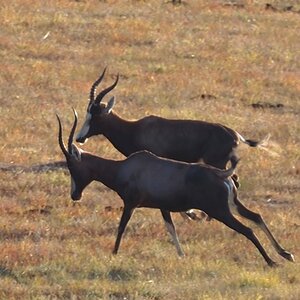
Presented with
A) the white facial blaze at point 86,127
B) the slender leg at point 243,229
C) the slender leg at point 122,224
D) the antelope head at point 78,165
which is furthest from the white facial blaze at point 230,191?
the white facial blaze at point 86,127

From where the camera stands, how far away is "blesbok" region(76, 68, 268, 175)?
1692cm

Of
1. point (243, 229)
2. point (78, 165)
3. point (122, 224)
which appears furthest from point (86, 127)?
point (243, 229)

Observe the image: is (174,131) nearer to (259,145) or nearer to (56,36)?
(259,145)

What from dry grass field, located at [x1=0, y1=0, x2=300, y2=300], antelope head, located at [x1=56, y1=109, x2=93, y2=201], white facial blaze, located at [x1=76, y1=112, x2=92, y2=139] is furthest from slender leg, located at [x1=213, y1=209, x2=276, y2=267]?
white facial blaze, located at [x1=76, y1=112, x2=92, y2=139]

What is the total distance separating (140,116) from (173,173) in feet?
30.1

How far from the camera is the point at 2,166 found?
1878 cm

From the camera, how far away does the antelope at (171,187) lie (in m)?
13.7

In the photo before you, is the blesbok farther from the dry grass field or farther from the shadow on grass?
the shadow on grass

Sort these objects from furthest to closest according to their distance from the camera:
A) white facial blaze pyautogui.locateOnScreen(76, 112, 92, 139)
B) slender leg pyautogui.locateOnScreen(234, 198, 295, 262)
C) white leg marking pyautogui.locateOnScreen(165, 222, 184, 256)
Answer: white facial blaze pyautogui.locateOnScreen(76, 112, 92, 139)
white leg marking pyautogui.locateOnScreen(165, 222, 184, 256)
slender leg pyautogui.locateOnScreen(234, 198, 295, 262)

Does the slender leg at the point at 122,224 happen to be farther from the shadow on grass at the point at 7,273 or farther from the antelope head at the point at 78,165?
the shadow on grass at the point at 7,273

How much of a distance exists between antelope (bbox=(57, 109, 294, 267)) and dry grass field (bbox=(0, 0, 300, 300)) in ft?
1.31

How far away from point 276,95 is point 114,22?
6199 mm

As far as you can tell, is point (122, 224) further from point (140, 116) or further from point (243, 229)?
point (140, 116)

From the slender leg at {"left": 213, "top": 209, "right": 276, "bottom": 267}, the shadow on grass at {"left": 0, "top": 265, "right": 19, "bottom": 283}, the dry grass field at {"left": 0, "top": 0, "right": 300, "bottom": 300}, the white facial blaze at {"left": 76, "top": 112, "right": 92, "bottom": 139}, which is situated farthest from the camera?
the white facial blaze at {"left": 76, "top": 112, "right": 92, "bottom": 139}
